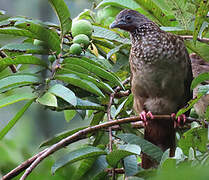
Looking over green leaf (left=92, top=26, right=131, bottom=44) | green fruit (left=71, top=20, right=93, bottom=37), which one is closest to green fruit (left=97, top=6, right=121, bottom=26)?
green leaf (left=92, top=26, right=131, bottom=44)

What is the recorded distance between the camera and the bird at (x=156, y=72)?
278cm

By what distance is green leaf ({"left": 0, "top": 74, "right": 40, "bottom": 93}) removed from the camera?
151 cm

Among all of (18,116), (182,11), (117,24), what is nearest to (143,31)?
(117,24)

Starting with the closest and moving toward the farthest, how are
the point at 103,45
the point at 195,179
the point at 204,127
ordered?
the point at 195,179 → the point at 204,127 → the point at 103,45

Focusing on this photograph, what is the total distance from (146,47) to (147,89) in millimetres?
327

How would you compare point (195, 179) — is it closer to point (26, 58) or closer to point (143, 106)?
point (26, 58)

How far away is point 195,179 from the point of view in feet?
1.09

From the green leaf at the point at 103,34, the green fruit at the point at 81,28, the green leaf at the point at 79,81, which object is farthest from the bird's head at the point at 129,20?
the green leaf at the point at 79,81

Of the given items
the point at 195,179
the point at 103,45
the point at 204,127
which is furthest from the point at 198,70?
the point at 195,179

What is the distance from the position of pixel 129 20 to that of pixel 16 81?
1.64m

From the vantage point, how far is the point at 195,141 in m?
1.54

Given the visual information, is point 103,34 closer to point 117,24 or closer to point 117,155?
point 117,24

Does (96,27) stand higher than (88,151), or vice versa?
(96,27)

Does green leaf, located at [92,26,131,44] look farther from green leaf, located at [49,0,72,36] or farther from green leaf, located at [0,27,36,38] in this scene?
green leaf, located at [0,27,36,38]
